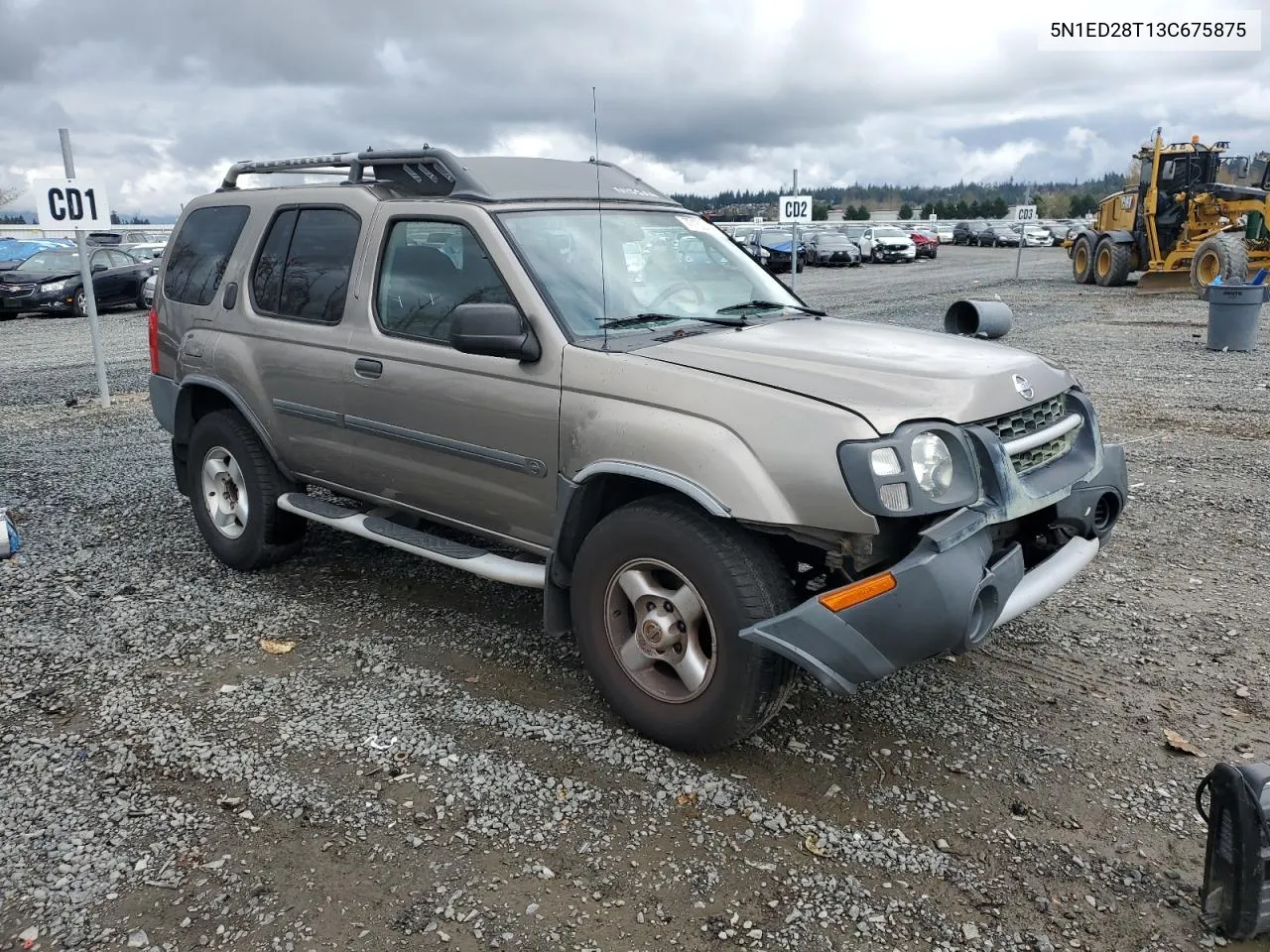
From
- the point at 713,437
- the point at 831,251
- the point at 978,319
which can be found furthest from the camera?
the point at 831,251

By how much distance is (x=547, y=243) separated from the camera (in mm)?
4125

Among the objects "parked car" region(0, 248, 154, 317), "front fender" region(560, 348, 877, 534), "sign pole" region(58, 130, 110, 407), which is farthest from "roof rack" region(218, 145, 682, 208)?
"parked car" region(0, 248, 154, 317)

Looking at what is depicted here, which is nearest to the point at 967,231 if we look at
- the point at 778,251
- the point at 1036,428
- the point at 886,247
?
the point at 886,247

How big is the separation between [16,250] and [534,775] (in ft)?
79.3

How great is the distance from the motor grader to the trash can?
671 centimetres

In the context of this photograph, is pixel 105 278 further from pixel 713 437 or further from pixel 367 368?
pixel 713 437

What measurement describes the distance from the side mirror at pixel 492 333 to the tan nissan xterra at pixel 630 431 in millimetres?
12

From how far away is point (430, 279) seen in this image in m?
4.34

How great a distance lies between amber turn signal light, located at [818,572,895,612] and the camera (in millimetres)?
2963

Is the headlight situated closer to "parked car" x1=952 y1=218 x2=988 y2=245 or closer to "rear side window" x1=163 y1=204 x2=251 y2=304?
"rear side window" x1=163 y1=204 x2=251 y2=304

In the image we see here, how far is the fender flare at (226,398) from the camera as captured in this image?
16.7 feet

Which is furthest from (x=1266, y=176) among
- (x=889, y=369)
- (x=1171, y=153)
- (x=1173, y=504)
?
Result: (x=889, y=369)

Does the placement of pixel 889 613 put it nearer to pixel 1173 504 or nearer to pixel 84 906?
pixel 84 906

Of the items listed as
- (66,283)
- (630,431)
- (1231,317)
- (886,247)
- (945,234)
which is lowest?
(1231,317)
